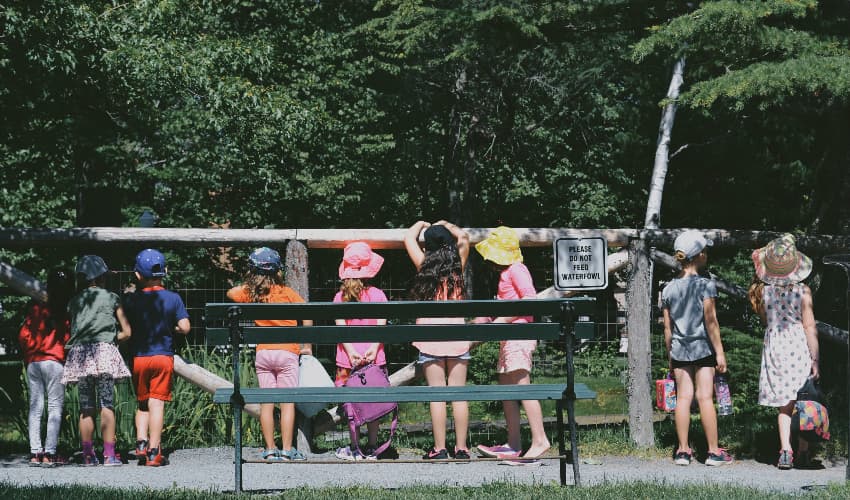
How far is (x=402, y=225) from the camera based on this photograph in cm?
2559

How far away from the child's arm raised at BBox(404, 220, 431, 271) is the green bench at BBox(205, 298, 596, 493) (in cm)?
177

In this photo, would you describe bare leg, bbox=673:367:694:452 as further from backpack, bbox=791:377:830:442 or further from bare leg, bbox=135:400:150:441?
bare leg, bbox=135:400:150:441

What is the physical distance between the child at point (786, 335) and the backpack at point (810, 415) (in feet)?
0.17

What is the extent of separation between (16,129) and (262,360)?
546 cm

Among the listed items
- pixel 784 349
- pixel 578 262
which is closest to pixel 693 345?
pixel 784 349

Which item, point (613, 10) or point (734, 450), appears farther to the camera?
point (613, 10)

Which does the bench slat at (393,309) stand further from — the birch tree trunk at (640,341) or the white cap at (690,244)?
the birch tree trunk at (640,341)

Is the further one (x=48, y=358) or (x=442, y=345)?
(x=48, y=358)

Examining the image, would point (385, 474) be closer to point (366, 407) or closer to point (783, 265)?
point (366, 407)

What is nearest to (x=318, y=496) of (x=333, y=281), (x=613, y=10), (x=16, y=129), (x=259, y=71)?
(x=333, y=281)

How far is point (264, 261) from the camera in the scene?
26.1ft

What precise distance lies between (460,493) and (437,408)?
1760 millimetres

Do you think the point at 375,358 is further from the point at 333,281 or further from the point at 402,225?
the point at 402,225

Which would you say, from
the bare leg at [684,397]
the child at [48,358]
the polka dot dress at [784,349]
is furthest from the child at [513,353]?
the child at [48,358]
